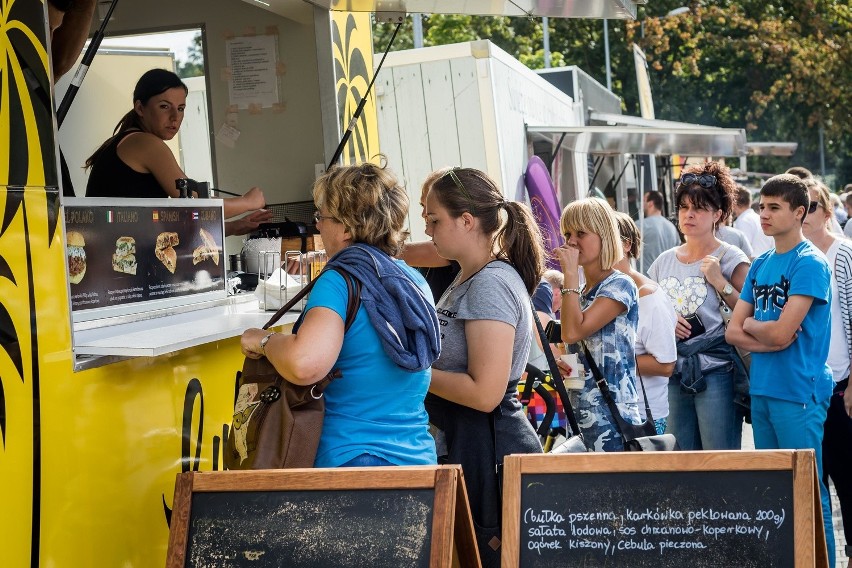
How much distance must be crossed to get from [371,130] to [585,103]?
1017 cm

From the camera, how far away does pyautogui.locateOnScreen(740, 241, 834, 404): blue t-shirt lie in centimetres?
461

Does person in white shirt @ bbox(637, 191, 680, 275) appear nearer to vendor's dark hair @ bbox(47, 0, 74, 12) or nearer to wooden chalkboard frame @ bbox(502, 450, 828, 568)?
vendor's dark hair @ bbox(47, 0, 74, 12)

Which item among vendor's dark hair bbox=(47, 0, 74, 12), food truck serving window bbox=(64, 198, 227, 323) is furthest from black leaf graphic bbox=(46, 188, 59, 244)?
vendor's dark hair bbox=(47, 0, 74, 12)

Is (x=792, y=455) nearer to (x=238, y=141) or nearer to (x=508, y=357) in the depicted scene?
(x=508, y=357)

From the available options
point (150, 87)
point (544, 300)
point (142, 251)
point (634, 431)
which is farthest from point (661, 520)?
point (150, 87)

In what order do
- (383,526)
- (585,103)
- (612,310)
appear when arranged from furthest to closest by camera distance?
1. (585,103)
2. (612,310)
3. (383,526)

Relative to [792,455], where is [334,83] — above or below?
above

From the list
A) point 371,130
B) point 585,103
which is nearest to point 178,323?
point 371,130

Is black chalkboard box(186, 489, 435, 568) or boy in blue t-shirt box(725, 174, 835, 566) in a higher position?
boy in blue t-shirt box(725, 174, 835, 566)

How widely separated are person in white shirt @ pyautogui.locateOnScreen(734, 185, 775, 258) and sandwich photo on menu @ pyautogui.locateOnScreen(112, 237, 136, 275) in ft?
25.5

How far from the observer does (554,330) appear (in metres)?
4.76

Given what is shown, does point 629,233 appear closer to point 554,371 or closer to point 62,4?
point 554,371

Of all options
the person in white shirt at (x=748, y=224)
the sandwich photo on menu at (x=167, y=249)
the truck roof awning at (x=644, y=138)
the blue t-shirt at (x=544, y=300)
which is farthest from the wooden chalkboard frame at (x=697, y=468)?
the truck roof awning at (x=644, y=138)

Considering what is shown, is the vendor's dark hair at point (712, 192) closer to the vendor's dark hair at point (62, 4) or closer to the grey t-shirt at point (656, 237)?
the vendor's dark hair at point (62, 4)
